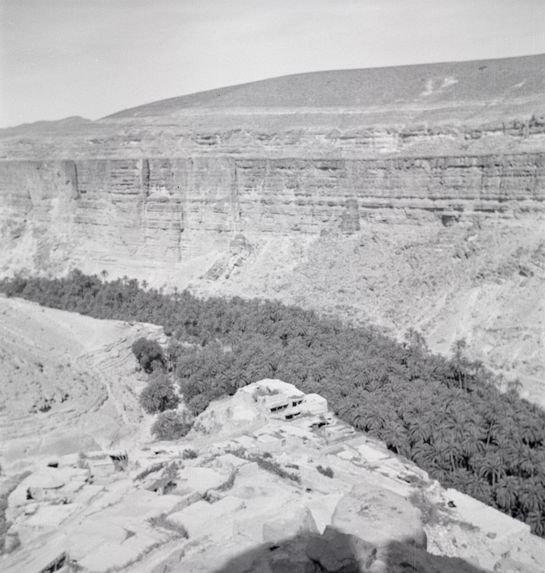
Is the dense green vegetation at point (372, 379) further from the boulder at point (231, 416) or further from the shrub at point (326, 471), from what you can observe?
the shrub at point (326, 471)

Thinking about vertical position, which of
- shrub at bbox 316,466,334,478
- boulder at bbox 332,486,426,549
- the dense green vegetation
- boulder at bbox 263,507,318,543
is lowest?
the dense green vegetation

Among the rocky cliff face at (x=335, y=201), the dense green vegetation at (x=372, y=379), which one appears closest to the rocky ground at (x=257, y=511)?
the dense green vegetation at (x=372, y=379)

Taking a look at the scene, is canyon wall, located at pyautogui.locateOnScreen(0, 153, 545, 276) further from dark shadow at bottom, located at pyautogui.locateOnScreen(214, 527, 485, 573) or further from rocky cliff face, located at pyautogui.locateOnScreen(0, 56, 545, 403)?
dark shadow at bottom, located at pyautogui.locateOnScreen(214, 527, 485, 573)

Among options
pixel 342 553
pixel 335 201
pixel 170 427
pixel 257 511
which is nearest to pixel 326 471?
pixel 257 511

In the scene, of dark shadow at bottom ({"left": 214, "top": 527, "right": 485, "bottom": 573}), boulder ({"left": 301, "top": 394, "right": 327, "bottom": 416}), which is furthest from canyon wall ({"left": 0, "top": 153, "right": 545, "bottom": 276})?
dark shadow at bottom ({"left": 214, "top": 527, "right": 485, "bottom": 573})

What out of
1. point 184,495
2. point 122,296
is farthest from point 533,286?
point 122,296
